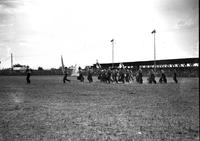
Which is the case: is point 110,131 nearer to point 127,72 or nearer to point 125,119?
point 125,119

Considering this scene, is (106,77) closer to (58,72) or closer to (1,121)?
(1,121)

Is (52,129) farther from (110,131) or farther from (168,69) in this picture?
(168,69)

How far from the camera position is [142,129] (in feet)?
19.9

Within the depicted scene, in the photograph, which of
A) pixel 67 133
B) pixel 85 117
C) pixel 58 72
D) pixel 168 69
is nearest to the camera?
pixel 67 133

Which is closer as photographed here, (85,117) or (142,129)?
(142,129)

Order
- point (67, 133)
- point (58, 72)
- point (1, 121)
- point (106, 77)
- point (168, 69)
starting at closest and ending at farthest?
point (67, 133) < point (1, 121) < point (106, 77) < point (168, 69) < point (58, 72)

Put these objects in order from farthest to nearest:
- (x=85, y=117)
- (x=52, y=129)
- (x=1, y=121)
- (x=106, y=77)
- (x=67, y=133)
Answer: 1. (x=106, y=77)
2. (x=85, y=117)
3. (x=1, y=121)
4. (x=52, y=129)
5. (x=67, y=133)

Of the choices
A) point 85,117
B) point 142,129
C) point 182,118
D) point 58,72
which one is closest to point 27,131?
point 85,117

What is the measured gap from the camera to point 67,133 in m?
5.66

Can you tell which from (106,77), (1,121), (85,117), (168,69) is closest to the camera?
(1,121)

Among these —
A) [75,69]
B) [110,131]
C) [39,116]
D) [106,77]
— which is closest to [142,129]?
[110,131]

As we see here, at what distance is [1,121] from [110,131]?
3087 mm

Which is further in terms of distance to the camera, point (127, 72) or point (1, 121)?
point (127, 72)

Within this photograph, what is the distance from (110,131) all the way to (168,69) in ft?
177
